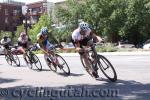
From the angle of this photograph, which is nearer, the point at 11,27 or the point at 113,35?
the point at 113,35

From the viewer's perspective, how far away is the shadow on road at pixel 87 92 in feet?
33.4

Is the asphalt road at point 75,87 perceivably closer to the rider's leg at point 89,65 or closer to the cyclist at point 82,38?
the rider's leg at point 89,65

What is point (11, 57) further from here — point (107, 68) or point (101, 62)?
point (107, 68)

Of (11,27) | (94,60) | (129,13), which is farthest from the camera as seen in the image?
(11,27)

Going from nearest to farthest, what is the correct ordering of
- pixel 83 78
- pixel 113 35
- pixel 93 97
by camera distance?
pixel 93 97
pixel 83 78
pixel 113 35

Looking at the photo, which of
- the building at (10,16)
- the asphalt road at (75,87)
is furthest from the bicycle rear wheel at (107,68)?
the building at (10,16)

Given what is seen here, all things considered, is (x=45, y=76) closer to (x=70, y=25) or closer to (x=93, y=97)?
(x=93, y=97)

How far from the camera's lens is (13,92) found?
38.2ft

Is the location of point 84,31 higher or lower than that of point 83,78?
higher

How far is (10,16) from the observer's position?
375ft

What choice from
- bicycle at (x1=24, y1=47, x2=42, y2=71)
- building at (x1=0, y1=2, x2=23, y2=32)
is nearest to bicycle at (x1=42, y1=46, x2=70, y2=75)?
bicycle at (x1=24, y1=47, x2=42, y2=71)

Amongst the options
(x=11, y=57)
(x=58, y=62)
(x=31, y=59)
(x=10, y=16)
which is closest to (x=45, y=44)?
(x=58, y=62)

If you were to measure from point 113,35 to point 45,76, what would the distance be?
4515 centimetres

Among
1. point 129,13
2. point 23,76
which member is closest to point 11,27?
point 129,13
